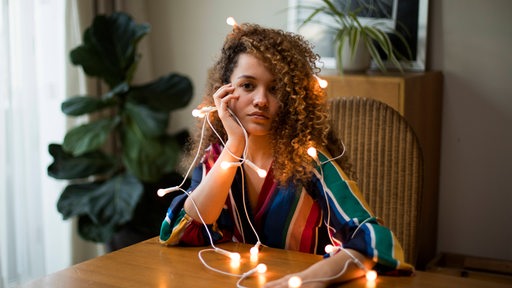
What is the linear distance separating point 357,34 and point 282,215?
1.53 meters

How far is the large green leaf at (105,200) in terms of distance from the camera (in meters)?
3.11

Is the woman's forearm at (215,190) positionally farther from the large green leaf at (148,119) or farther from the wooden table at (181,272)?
the large green leaf at (148,119)

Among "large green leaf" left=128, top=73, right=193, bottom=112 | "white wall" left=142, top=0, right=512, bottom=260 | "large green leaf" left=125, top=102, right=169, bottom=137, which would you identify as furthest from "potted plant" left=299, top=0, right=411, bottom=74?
"large green leaf" left=125, top=102, right=169, bottom=137

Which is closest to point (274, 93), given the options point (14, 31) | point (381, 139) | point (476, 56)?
point (381, 139)

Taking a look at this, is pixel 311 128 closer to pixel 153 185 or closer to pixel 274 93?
pixel 274 93

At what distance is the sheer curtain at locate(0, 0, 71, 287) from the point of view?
3100mm

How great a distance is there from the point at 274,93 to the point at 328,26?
171cm

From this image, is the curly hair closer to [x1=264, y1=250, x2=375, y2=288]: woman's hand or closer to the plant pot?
[x1=264, y1=250, x2=375, y2=288]: woman's hand

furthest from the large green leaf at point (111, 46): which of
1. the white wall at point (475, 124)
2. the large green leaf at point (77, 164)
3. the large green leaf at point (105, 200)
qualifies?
the white wall at point (475, 124)

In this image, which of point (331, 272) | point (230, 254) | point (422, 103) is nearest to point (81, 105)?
point (422, 103)

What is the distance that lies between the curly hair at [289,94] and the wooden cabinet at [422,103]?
1128 millimetres

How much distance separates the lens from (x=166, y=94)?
335 centimetres

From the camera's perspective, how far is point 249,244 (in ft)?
5.40

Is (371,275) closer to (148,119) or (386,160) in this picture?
(386,160)
